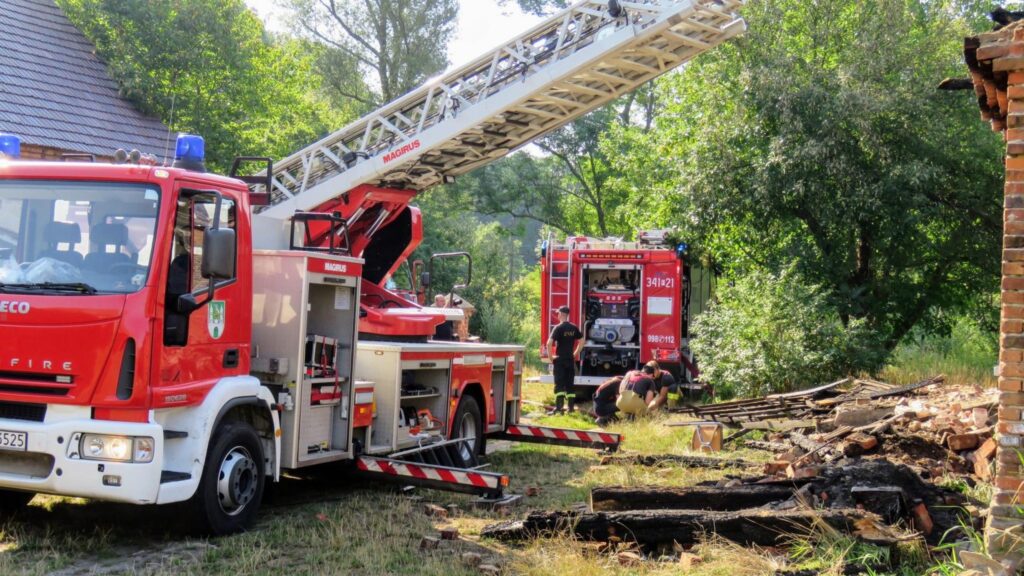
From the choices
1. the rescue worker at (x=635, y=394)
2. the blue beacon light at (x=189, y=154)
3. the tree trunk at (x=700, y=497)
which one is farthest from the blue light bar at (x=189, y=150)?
the rescue worker at (x=635, y=394)

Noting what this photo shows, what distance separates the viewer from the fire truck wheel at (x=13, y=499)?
7.35 meters

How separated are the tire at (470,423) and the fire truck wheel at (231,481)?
3.29 meters

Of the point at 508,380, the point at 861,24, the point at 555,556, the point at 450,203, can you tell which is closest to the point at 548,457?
the point at 508,380

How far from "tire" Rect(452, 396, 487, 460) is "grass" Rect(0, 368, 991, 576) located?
4.55 feet

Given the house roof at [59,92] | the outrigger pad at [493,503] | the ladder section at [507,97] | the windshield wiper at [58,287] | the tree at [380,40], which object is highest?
the tree at [380,40]

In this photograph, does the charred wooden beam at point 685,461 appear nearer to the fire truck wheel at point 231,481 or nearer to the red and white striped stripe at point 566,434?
the red and white striped stripe at point 566,434

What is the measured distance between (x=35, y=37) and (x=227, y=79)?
3.50 m

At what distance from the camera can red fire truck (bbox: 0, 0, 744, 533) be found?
633 centimetres

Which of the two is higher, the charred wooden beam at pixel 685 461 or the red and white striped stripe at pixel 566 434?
the red and white striped stripe at pixel 566 434

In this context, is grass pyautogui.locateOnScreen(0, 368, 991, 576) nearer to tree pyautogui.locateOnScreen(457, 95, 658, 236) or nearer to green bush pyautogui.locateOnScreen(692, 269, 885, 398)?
green bush pyautogui.locateOnScreen(692, 269, 885, 398)

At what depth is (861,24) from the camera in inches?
770

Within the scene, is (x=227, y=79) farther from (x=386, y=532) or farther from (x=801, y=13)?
(x=386, y=532)

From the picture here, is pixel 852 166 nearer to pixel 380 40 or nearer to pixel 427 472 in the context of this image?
pixel 427 472

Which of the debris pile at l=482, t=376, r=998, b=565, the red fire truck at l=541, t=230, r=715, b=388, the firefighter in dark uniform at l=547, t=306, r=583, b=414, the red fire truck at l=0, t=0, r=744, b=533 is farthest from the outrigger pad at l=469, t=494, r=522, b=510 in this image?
the red fire truck at l=541, t=230, r=715, b=388
